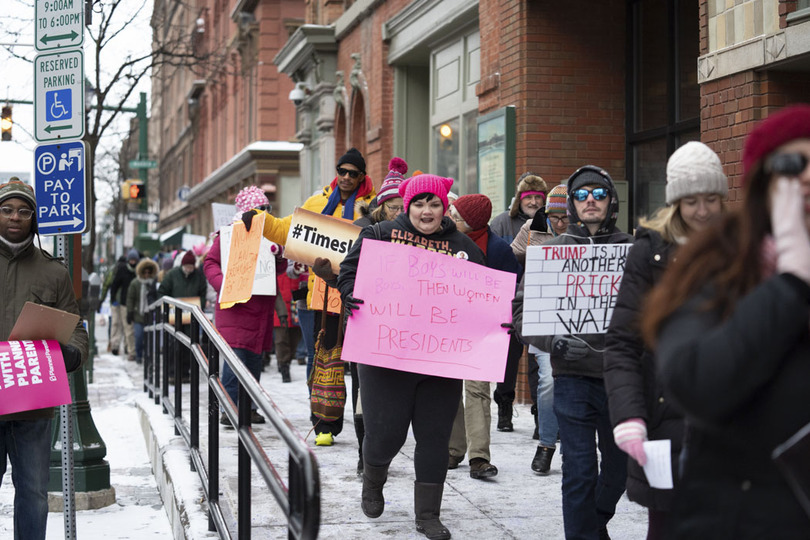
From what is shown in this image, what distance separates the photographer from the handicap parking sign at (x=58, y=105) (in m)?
5.99

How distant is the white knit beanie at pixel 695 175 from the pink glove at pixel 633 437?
79cm

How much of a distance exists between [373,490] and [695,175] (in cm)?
295

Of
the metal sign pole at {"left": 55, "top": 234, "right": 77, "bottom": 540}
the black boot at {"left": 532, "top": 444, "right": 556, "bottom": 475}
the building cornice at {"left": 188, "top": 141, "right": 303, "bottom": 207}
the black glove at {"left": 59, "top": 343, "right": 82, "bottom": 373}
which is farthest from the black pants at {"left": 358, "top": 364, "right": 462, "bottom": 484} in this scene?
the building cornice at {"left": 188, "top": 141, "right": 303, "bottom": 207}

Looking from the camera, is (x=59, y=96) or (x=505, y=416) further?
(x=505, y=416)

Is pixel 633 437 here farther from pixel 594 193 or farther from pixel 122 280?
pixel 122 280

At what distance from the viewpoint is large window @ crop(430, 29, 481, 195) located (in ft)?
43.5

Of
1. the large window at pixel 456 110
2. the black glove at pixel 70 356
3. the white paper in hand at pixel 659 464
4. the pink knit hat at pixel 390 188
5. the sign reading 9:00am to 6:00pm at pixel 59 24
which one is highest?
the large window at pixel 456 110

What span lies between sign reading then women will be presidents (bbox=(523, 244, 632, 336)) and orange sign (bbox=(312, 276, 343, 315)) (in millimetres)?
2570

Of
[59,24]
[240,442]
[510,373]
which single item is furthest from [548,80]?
[240,442]

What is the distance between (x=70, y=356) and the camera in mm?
5289

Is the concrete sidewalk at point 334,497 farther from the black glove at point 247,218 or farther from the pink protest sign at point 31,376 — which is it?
the black glove at point 247,218

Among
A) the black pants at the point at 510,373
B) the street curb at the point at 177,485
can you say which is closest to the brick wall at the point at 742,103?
the black pants at the point at 510,373

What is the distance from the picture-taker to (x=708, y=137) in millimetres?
7711

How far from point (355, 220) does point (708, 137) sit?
8.55 ft
